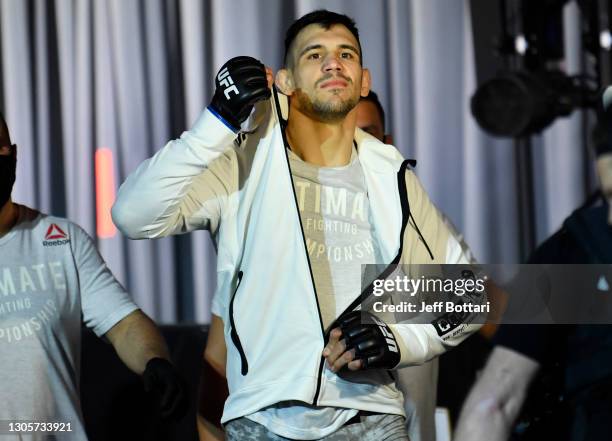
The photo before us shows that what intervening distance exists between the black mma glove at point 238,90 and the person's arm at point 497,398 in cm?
71

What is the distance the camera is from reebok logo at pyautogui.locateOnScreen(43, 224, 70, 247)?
227cm

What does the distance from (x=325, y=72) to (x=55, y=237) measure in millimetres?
732

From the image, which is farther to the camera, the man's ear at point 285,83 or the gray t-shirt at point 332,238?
the man's ear at point 285,83

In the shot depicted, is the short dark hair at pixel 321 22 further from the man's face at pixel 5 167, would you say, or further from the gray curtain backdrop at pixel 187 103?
the gray curtain backdrop at pixel 187 103

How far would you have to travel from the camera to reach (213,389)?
2227 mm

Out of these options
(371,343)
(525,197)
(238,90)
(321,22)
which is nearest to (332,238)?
(371,343)

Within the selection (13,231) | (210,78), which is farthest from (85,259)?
(210,78)

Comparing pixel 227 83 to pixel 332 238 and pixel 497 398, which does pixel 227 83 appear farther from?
pixel 497 398

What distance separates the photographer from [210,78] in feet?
13.6

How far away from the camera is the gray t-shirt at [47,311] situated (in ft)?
7.14

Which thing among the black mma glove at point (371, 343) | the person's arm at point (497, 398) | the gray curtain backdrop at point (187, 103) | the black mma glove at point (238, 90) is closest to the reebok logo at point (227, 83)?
the black mma glove at point (238, 90)

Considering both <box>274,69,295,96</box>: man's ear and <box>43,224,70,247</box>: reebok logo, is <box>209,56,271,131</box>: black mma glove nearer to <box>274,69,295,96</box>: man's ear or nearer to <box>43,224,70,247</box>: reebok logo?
<box>274,69,295,96</box>: man's ear

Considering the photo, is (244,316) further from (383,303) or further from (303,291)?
(383,303)

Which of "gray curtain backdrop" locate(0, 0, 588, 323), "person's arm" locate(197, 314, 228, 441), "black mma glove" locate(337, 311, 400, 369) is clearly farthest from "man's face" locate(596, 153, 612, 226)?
"gray curtain backdrop" locate(0, 0, 588, 323)
